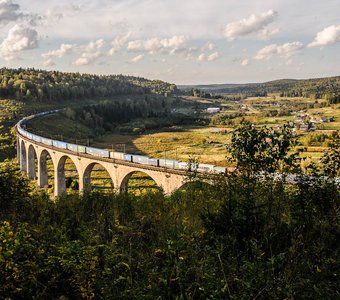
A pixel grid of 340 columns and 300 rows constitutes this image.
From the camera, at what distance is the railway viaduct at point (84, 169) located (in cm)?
3397

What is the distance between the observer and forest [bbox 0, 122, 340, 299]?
21.2 ft

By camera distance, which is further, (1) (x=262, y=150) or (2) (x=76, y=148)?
(2) (x=76, y=148)

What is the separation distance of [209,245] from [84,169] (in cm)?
3736

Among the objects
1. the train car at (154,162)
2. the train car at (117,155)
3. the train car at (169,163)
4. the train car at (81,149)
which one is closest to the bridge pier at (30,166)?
the train car at (81,149)

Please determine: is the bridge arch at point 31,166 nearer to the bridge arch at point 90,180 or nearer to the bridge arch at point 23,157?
the bridge arch at point 23,157

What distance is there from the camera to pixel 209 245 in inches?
376

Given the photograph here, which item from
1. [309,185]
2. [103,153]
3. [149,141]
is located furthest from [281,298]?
[149,141]

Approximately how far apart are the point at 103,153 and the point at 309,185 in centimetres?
3409

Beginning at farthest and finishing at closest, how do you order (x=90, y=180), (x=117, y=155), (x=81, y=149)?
(x=90, y=180) < (x=81, y=149) < (x=117, y=155)

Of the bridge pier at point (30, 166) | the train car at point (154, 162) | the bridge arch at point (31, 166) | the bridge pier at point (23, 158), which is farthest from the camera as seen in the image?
the bridge pier at point (23, 158)

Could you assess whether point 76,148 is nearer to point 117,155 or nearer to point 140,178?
point 117,155

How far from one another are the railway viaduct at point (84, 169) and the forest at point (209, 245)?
41.7 ft

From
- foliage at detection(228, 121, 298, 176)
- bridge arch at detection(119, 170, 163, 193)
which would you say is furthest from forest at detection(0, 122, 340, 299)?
bridge arch at detection(119, 170, 163, 193)

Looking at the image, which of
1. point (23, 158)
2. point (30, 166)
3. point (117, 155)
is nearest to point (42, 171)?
point (30, 166)
